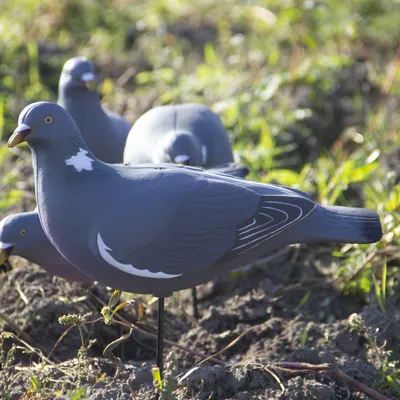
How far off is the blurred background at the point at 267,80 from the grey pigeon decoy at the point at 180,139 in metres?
0.36

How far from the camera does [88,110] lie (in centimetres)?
338

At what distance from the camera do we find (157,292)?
2.37 m

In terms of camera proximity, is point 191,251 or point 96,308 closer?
point 191,251

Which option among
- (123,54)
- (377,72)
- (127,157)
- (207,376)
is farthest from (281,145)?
(207,376)

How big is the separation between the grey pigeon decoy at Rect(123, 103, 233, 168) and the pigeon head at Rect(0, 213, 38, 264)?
0.70 meters

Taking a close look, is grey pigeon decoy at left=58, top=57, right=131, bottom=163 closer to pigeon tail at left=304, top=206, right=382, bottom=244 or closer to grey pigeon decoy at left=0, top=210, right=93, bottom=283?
grey pigeon decoy at left=0, top=210, right=93, bottom=283

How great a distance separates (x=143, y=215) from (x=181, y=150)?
0.93 metres

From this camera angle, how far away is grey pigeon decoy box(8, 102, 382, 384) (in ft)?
7.39

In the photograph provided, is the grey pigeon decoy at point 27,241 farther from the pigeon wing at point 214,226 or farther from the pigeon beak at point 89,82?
the pigeon beak at point 89,82

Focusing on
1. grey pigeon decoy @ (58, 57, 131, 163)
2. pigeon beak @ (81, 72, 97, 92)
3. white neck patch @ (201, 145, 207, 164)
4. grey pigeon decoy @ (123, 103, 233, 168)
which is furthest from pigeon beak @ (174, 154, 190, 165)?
pigeon beak @ (81, 72, 97, 92)

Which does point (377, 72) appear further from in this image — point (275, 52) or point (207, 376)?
point (207, 376)

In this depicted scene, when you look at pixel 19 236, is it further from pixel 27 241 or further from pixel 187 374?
pixel 187 374

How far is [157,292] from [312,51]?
3341 mm

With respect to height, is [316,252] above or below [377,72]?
below
